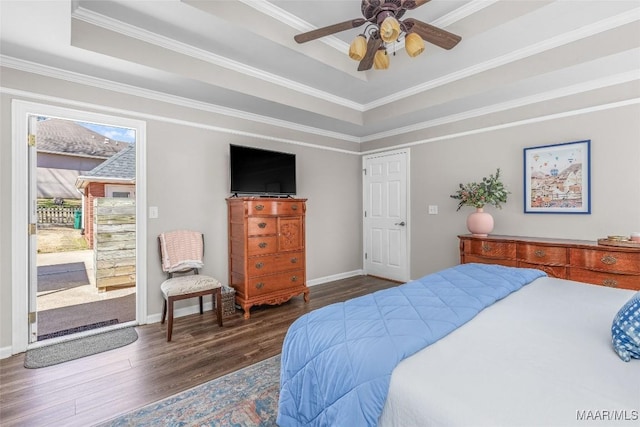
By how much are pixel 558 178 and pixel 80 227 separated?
8.14m

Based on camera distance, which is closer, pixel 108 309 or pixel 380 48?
pixel 380 48

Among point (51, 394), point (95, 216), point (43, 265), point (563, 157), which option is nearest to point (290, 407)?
point (51, 394)

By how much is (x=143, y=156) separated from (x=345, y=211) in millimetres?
3104

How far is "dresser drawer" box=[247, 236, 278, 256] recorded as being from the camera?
3.36 m

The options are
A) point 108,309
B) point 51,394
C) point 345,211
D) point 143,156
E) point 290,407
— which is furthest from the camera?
point 345,211

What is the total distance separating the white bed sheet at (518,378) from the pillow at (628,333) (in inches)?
1.0

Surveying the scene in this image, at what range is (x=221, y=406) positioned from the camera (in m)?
1.80

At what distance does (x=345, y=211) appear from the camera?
507 cm

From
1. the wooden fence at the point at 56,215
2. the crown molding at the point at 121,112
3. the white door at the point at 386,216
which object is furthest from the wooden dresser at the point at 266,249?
the wooden fence at the point at 56,215

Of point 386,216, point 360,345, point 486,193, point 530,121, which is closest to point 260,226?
point 386,216

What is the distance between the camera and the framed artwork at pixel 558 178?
299 centimetres

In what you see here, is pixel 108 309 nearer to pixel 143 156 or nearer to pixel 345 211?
pixel 143 156

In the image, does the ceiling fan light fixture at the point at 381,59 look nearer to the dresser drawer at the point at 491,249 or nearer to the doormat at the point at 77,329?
the dresser drawer at the point at 491,249

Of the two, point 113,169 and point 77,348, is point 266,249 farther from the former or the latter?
point 113,169
